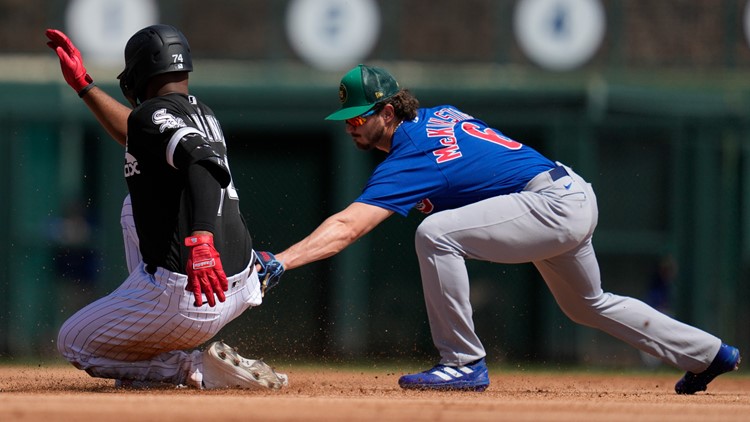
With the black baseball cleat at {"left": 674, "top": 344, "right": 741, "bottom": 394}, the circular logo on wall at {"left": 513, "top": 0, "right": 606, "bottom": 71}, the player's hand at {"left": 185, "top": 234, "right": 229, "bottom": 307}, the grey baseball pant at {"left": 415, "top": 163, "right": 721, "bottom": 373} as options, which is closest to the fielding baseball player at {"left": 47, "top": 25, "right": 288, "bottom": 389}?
the player's hand at {"left": 185, "top": 234, "right": 229, "bottom": 307}

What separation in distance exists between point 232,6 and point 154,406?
26.4 ft

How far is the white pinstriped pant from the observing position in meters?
5.01

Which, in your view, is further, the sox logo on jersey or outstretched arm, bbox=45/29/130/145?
outstretched arm, bbox=45/29/130/145

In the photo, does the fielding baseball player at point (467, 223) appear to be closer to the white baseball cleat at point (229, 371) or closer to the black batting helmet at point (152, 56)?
the white baseball cleat at point (229, 371)

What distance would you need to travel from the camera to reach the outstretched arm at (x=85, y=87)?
211 inches

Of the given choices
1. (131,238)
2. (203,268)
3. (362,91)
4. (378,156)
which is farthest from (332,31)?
(203,268)

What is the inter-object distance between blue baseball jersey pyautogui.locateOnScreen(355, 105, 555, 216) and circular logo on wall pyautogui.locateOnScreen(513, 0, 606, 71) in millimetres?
6347

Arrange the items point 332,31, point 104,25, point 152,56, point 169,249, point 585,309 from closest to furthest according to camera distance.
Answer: point 169,249, point 152,56, point 585,309, point 104,25, point 332,31

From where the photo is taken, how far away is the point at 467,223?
17.7 ft

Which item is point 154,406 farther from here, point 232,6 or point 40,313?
point 232,6

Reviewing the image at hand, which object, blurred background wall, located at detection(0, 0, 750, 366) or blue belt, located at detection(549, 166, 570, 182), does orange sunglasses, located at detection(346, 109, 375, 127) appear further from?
blurred background wall, located at detection(0, 0, 750, 366)

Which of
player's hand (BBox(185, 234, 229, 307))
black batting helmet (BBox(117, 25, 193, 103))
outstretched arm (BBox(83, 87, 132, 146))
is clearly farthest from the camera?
outstretched arm (BBox(83, 87, 132, 146))

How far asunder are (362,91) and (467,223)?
0.75m

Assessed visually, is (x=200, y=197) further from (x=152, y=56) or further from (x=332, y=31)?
(x=332, y=31)
